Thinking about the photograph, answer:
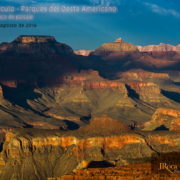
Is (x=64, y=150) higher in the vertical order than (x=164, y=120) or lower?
lower

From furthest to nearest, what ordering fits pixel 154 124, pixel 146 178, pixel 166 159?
1. pixel 154 124
2. pixel 166 159
3. pixel 146 178

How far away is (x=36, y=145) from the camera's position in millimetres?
137125

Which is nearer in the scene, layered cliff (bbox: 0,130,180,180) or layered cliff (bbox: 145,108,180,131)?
layered cliff (bbox: 0,130,180,180)

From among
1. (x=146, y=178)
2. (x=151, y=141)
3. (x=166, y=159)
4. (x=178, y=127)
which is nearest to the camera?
(x=146, y=178)

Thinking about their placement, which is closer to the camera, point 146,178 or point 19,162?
point 146,178

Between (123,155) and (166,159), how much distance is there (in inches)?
1572

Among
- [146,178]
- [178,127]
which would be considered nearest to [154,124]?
[178,127]

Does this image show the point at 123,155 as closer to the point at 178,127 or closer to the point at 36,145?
the point at 36,145

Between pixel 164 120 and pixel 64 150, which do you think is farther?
pixel 164 120

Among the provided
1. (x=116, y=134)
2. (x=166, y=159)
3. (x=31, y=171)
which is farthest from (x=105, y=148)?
(x=166, y=159)

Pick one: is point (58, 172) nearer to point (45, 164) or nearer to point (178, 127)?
point (45, 164)

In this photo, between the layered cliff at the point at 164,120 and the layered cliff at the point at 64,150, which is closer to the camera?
the layered cliff at the point at 64,150

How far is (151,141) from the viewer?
444 feet

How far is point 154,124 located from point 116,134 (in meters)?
50.2
